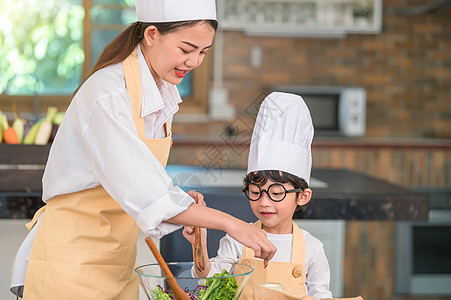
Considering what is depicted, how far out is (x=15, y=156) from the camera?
176cm

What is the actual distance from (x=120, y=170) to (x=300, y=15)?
3.73 meters

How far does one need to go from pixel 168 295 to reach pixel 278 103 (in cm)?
47

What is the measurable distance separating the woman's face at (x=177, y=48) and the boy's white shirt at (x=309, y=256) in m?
0.39

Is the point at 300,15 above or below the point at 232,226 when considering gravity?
above

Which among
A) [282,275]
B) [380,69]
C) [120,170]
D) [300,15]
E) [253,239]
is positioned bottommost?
[282,275]

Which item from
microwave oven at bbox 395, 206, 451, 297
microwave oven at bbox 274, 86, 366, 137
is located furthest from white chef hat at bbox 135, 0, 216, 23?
microwave oven at bbox 274, 86, 366, 137

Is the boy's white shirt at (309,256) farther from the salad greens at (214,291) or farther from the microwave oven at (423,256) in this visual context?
the microwave oven at (423,256)

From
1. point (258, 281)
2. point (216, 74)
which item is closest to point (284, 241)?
point (258, 281)

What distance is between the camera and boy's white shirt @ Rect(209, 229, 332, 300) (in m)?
1.20

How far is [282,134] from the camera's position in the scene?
1.17 metres

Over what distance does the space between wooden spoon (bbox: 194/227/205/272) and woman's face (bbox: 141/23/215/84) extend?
306 millimetres

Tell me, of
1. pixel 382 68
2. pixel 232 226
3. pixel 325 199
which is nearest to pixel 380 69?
pixel 382 68

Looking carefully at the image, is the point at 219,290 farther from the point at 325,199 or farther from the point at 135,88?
the point at 325,199

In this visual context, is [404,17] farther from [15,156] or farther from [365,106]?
[15,156]
